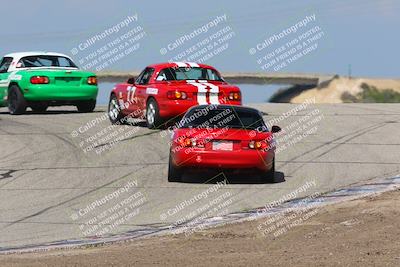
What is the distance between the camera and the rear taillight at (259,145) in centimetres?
1438

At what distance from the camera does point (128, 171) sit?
50.7 ft

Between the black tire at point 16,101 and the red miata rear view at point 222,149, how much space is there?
9.34 metres

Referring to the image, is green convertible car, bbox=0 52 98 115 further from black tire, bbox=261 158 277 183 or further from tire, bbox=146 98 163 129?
black tire, bbox=261 158 277 183

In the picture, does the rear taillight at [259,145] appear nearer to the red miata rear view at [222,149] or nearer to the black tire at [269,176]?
the red miata rear view at [222,149]

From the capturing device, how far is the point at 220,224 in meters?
11.4

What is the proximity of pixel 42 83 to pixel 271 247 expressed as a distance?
557 inches

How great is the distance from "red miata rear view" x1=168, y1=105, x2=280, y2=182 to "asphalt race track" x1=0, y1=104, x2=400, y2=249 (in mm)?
286

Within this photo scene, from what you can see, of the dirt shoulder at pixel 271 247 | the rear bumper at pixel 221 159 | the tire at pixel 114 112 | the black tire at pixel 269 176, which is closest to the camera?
the dirt shoulder at pixel 271 247

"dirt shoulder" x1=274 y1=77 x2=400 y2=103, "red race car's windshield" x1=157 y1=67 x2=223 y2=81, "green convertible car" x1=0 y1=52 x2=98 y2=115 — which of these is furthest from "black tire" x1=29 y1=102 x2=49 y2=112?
"dirt shoulder" x1=274 y1=77 x2=400 y2=103

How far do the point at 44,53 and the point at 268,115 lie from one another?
221 inches

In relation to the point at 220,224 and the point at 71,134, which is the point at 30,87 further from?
the point at 220,224

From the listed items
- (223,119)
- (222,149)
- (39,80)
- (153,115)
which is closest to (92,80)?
(39,80)

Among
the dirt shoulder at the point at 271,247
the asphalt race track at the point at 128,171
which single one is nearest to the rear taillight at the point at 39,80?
the asphalt race track at the point at 128,171

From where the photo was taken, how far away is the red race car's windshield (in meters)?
19.8
